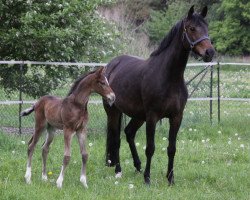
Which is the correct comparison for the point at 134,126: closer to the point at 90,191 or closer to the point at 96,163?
A: the point at 96,163

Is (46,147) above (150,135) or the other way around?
the other way around

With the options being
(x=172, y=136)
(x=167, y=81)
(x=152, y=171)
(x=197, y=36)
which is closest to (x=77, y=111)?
(x=167, y=81)

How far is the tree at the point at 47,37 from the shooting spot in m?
11.0

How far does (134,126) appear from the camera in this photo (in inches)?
337

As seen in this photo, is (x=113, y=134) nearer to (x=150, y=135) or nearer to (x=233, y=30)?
(x=150, y=135)

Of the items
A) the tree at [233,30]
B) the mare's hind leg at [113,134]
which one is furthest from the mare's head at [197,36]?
the tree at [233,30]

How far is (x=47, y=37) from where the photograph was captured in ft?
35.7

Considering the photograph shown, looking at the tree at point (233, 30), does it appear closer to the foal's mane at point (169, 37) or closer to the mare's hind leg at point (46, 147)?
the foal's mane at point (169, 37)

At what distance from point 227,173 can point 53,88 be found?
522cm

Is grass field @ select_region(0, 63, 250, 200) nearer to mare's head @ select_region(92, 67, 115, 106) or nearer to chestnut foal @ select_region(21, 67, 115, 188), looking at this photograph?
chestnut foal @ select_region(21, 67, 115, 188)

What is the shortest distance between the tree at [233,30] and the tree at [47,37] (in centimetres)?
3040

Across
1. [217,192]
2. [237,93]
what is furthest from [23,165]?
[237,93]

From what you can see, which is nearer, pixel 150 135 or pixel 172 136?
pixel 150 135

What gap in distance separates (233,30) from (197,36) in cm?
3570
